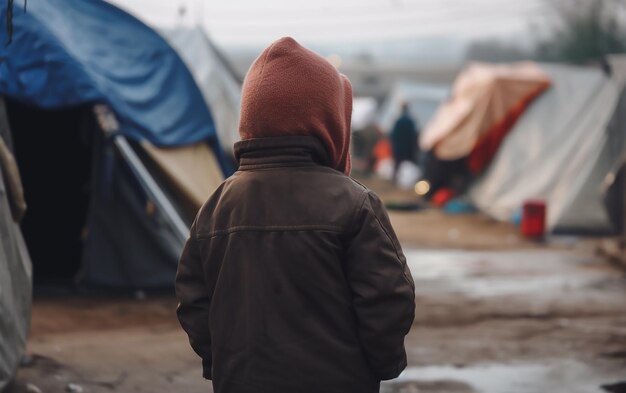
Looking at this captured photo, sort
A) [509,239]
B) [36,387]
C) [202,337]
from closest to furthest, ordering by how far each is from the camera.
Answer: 1. [202,337]
2. [36,387]
3. [509,239]

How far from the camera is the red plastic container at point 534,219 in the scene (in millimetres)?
14641

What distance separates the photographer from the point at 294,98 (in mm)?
3029

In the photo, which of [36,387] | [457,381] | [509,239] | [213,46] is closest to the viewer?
[36,387]

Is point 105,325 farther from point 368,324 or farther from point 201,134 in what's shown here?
point 368,324

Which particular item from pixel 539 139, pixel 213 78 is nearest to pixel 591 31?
pixel 539 139

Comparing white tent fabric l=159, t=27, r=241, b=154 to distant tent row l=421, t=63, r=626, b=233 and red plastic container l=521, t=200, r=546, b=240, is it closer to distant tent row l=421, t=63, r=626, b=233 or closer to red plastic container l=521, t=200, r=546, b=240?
A: red plastic container l=521, t=200, r=546, b=240

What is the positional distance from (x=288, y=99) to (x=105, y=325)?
18.1 ft

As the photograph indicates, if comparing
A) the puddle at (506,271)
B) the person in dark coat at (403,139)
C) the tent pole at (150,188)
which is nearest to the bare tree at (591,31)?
the person in dark coat at (403,139)

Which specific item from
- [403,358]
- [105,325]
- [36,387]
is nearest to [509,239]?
[105,325]

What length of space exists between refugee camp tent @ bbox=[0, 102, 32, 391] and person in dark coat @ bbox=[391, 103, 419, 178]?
1756 cm

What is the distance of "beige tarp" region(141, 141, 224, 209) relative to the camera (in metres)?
9.33

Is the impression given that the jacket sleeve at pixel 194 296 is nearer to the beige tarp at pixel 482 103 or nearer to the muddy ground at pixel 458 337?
the muddy ground at pixel 458 337

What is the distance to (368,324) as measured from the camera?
114 inches

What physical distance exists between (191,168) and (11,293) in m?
4.18
